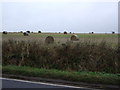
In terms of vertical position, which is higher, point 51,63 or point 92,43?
point 92,43

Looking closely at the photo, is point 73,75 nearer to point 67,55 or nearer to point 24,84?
point 24,84

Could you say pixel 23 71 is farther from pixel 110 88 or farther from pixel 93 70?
pixel 110 88

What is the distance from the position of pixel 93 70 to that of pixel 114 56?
1.12 m

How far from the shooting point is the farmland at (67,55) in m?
11.4

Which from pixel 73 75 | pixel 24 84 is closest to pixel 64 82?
pixel 73 75

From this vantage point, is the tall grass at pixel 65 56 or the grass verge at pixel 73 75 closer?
the grass verge at pixel 73 75

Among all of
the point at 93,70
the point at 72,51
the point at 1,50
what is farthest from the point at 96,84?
the point at 1,50

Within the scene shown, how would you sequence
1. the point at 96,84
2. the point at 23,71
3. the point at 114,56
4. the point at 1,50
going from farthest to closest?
the point at 1,50 < the point at 114,56 < the point at 23,71 < the point at 96,84

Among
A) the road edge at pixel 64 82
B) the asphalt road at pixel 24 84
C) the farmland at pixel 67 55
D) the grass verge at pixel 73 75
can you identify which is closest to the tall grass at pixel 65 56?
the farmland at pixel 67 55

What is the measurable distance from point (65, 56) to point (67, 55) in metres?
0.10

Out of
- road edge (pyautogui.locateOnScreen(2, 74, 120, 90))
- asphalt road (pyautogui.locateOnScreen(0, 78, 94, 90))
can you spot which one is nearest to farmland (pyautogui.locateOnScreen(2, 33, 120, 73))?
road edge (pyautogui.locateOnScreen(2, 74, 120, 90))

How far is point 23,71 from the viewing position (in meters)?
10.5

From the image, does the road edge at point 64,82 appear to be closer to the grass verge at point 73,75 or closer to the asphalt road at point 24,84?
the grass verge at point 73,75

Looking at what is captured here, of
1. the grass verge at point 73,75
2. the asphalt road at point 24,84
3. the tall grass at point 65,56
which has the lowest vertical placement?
the asphalt road at point 24,84
